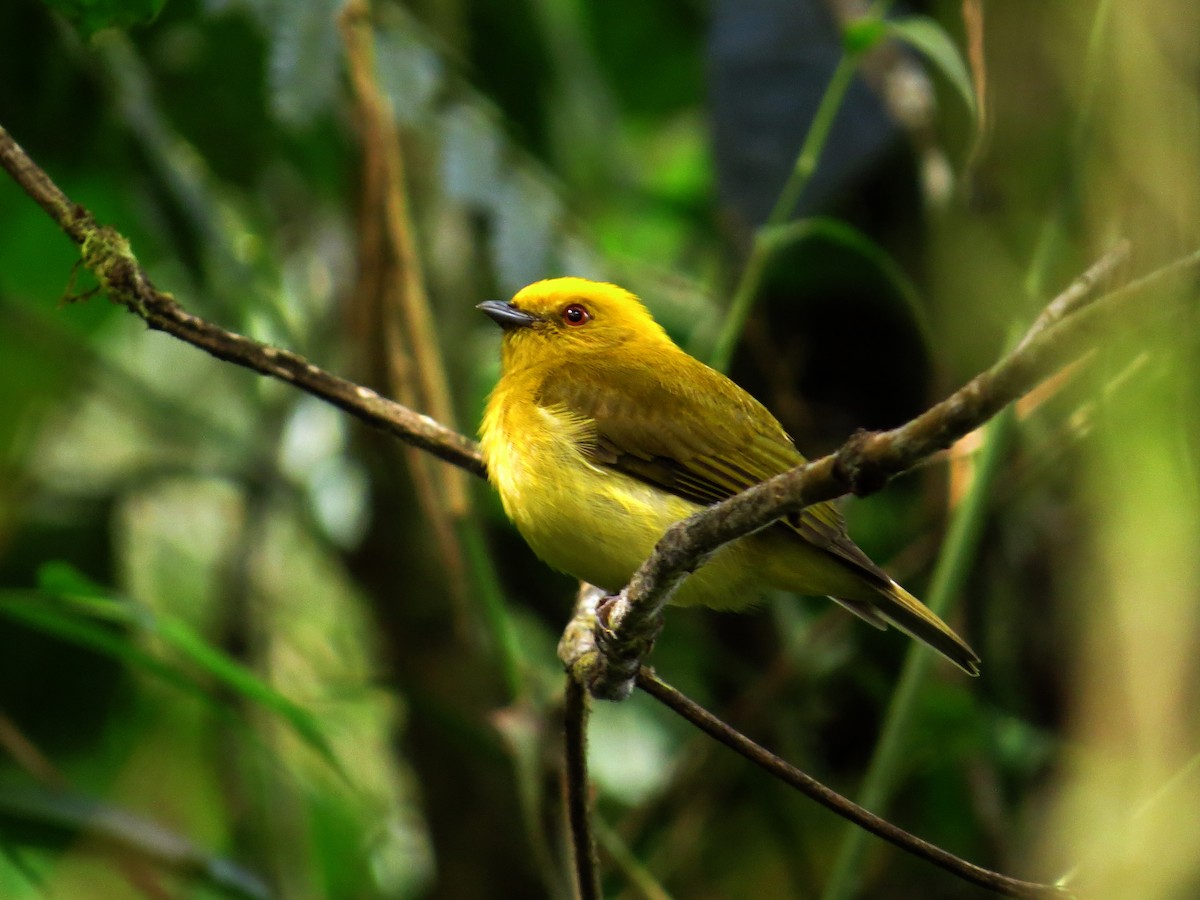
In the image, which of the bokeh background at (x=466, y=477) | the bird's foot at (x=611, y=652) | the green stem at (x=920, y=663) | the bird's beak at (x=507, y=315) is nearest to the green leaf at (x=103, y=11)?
the bokeh background at (x=466, y=477)

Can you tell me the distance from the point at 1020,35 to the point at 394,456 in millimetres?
2213

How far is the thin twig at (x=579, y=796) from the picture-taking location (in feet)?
6.25

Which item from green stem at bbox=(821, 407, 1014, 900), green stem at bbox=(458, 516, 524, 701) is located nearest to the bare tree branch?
green stem at bbox=(458, 516, 524, 701)

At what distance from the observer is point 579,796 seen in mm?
1906

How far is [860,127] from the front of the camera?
3.95 m

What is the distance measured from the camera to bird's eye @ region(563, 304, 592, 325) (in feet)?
11.7

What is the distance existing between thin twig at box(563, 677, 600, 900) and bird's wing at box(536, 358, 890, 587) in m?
0.91

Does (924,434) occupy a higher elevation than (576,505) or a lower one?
lower

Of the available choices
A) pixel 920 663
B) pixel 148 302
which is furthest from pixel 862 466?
pixel 920 663

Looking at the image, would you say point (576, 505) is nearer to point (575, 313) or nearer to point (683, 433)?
point (683, 433)

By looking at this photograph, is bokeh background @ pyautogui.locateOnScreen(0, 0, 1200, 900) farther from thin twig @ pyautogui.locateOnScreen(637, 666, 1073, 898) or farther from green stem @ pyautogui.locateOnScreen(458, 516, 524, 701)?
thin twig @ pyautogui.locateOnScreen(637, 666, 1073, 898)

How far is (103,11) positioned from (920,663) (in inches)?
77.8

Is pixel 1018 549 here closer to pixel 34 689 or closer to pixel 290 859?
pixel 290 859

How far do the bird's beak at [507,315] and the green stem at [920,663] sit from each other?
1275mm
